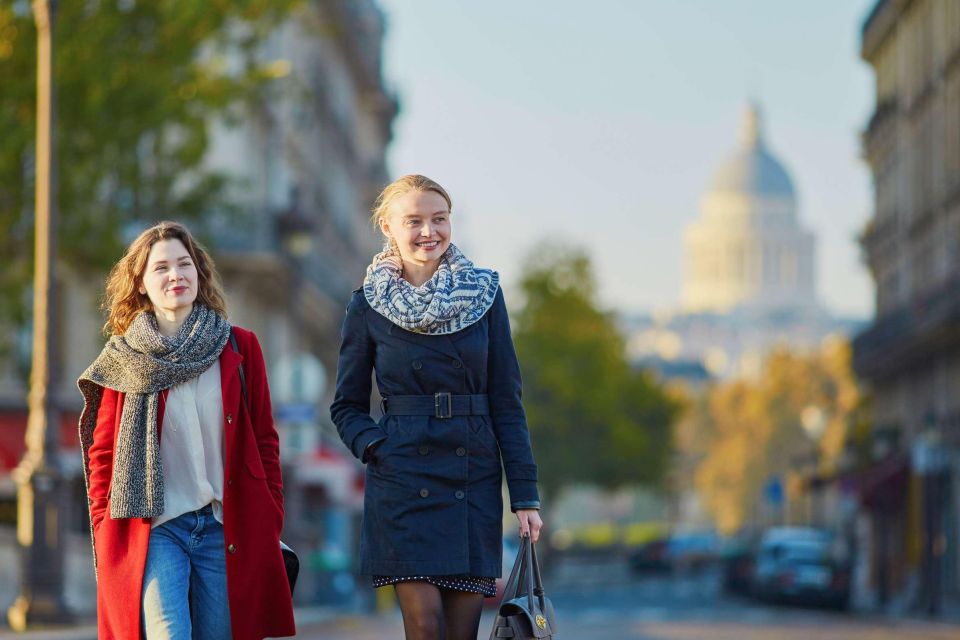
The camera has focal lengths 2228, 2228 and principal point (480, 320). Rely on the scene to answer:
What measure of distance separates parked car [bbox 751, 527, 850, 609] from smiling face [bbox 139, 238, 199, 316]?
100 feet

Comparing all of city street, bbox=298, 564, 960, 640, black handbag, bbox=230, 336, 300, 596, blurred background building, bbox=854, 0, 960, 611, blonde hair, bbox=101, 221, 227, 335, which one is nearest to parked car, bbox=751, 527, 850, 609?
city street, bbox=298, 564, 960, 640

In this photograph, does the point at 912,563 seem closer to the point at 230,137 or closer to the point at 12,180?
the point at 230,137

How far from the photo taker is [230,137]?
129 feet

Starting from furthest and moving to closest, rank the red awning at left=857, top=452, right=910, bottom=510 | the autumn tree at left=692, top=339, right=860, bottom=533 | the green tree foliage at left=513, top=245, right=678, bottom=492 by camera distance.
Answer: the autumn tree at left=692, top=339, right=860, bottom=533 → the green tree foliage at left=513, top=245, right=678, bottom=492 → the red awning at left=857, top=452, right=910, bottom=510

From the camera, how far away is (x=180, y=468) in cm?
678

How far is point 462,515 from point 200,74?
→ 17113 mm

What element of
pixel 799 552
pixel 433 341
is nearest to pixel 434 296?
pixel 433 341

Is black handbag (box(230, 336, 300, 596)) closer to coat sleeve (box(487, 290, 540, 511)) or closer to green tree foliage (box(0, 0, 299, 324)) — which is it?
coat sleeve (box(487, 290, 540, 511))

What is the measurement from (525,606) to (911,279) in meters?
48.1

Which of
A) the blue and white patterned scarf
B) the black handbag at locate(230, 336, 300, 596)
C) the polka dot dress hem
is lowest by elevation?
the polka dot dress hem

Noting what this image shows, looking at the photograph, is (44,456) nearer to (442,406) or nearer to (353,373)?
(353,373)

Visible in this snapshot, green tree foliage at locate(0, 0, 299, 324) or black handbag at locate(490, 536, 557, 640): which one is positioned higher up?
green tree foliage at locate(0, 0, 299, 324)

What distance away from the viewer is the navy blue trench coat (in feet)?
22.4

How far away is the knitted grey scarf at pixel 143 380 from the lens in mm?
6660
